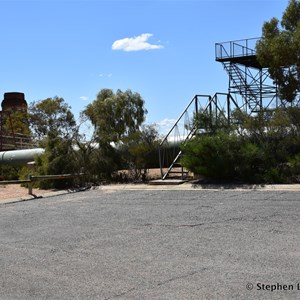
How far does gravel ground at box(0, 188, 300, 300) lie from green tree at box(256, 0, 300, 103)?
642 inches

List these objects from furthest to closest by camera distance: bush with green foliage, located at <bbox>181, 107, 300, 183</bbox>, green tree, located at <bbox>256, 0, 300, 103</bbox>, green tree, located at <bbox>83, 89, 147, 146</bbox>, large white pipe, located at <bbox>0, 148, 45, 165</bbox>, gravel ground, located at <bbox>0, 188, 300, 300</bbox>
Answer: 1. green tree, located at <bbox>83, 89, 147, 146</bbox>
2. large white pipe, located at <bbox>0, 148, 45, 165</bbox>
3. green tree, located at <bbox>256, 0, 300, 103</bbox>
4. bush with green foliage, located at <bbox>181, 107, 300, 183</bbox>
5. gravel ground, located at <bbox>0, 188, 300, 300</bbox>

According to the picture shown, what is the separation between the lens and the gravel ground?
6.07 m

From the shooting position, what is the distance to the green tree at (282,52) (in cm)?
2861

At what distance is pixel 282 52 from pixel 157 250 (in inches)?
896

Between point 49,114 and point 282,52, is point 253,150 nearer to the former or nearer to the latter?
point 282,52

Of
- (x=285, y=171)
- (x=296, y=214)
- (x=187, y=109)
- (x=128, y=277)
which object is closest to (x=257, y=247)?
(x=128, y=277)

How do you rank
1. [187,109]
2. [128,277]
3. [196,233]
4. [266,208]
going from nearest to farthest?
[128,277] → [196,233] → [266,208] → [187,109]

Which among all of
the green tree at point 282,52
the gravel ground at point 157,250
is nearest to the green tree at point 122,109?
the green tree at point 282,52

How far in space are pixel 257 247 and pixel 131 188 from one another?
1209 cm

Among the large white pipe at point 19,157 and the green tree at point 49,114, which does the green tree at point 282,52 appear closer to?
the large white pipe at point 19,157

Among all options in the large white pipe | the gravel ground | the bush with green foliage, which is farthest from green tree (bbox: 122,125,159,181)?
the large white pipe

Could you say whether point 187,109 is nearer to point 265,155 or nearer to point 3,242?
point 265,155

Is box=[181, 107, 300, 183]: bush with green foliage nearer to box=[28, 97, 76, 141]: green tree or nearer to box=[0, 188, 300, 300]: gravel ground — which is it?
box=[0, 188, 300, 300]: gravel ground

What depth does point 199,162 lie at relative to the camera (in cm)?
1933
